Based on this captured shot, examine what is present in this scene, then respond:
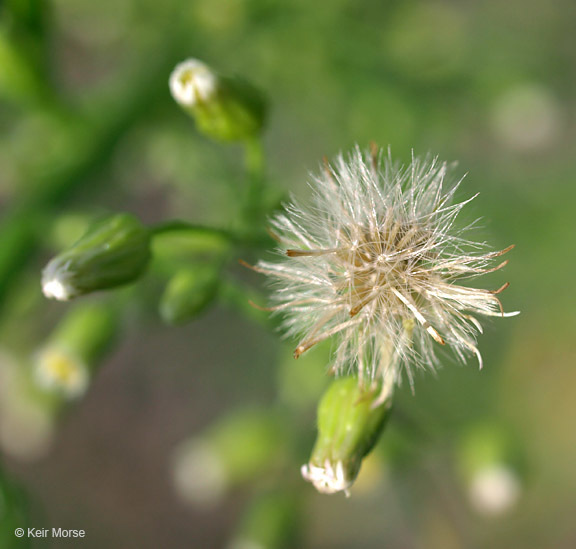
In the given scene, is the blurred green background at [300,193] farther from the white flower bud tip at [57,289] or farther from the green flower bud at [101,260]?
the white flower bud tip at [57,289]

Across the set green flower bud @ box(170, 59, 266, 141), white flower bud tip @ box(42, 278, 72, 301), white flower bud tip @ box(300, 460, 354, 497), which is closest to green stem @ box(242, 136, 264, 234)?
green flower bud @ box(170, 59, 266, 141)

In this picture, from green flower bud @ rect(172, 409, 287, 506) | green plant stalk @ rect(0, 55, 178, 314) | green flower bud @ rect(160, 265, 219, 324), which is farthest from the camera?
green flower bud @ rect(172, 409, 287, 506)

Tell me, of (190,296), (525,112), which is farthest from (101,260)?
(525,112)

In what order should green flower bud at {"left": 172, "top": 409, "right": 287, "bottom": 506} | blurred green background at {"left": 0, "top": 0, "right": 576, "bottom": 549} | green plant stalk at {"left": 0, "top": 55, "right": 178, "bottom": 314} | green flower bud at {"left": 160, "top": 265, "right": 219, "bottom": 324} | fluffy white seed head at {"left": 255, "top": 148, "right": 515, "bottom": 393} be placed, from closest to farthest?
fluffy white seed head at {"left": 255, "top": 148, "right": 515, "bottom": 393}
green flower bud at {"left": 160, "top": 265, "right": 219, "bottom": 324}
green plant stalk at {"left": 0, "top": 55, "right": 178, "bottom": 314}
blurred green background at {"left": 0, "top": 0, "right": 576, "bottom": 549}
green flower bud at {"left": 172, "top": 409, "right": 287, "bottom": 506}

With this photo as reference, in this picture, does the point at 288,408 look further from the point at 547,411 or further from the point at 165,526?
the point at 165,526

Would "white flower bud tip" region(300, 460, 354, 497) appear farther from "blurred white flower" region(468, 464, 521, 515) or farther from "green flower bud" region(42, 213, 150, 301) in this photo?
"blurred white flower" region(468, 464, 521, 515)

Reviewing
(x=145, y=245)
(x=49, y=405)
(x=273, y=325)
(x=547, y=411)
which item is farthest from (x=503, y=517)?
(x=145, y=245)
